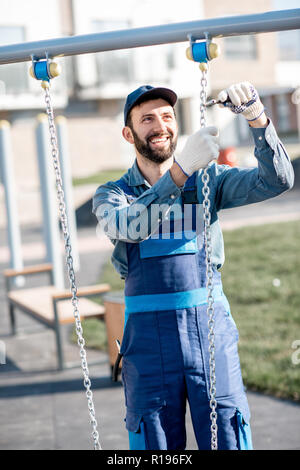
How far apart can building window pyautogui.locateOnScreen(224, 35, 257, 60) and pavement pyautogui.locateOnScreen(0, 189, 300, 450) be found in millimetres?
25408

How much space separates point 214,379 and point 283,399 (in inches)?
110

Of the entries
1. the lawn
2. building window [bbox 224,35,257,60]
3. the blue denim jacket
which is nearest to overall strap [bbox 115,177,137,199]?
the blue denim jacket

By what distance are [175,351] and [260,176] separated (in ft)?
2.51

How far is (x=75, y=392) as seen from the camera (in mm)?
5758

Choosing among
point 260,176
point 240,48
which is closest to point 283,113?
point 240,48

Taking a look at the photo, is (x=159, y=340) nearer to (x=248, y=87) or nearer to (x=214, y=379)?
(x=214, y=379)

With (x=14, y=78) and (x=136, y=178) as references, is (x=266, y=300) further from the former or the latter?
(x=14, y=78)

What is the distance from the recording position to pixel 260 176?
265 centimetres

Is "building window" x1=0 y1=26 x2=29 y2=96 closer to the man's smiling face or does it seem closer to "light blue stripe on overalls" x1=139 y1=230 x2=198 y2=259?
the man's smiling face

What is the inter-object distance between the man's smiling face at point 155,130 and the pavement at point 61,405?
241 cm

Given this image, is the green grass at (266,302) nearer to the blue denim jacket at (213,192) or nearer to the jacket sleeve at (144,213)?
the blue denim jacket at (213,192)

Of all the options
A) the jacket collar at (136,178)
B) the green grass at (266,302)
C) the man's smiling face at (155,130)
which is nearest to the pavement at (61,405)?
the green grass at (266,302)

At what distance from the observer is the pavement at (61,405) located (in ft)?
15.2

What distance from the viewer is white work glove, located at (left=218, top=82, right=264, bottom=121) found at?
8.09 feet
